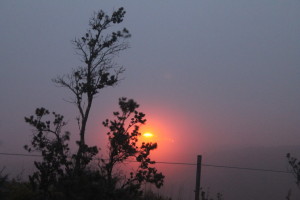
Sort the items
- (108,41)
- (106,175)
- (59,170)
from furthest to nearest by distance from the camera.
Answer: (108,41), (106,175), (59,170)

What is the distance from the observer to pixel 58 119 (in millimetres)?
9758

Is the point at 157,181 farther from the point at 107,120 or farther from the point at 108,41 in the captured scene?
the point at 108,41

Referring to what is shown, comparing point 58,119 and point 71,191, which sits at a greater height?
point 58,119

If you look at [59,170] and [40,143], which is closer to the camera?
[59,170]

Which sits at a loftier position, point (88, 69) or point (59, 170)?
point (88, 69)

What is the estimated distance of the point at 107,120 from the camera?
9969 millimetres

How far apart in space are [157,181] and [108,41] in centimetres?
399

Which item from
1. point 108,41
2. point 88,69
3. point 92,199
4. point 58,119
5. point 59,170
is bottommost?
point 92,199

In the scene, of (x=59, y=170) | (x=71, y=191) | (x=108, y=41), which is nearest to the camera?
(x=71, y=191)

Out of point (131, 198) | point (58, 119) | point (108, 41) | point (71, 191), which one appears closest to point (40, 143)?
point (58, 119)

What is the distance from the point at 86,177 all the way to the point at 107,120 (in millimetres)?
2254

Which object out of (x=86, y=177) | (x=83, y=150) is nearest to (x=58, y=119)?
(x=83, y=150)

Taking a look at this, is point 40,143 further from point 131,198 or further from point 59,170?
point 131,198

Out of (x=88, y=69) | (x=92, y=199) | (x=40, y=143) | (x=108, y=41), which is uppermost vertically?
(x=108, y=41)
